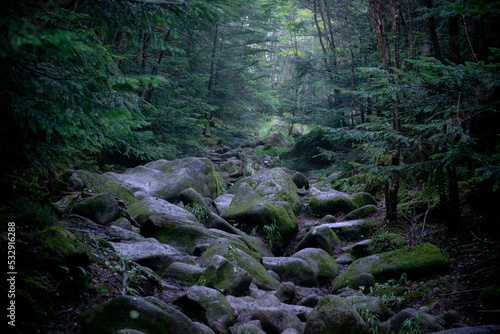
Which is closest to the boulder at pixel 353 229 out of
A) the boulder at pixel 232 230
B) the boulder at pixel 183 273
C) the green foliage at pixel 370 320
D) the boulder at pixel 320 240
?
the boulder at pixel 320 240

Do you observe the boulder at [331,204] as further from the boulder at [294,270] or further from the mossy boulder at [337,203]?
the boulder at [294,270]

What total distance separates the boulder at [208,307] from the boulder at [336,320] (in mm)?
1008

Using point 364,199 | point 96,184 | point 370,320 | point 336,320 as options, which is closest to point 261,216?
point 364,199

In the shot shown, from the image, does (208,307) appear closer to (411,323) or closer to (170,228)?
(411,323)

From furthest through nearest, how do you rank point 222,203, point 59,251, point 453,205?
point 222,203 → point 453,205 → point 59,251

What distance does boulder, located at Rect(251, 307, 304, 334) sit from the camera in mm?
3693

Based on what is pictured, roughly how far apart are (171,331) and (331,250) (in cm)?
555

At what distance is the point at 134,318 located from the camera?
279 centimetres

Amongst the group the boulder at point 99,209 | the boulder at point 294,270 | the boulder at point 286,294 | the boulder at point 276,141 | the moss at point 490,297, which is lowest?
the boulder at point 294,270

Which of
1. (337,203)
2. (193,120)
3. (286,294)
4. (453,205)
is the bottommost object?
(286,294)

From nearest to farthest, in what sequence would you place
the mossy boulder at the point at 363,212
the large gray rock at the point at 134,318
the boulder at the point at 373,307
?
1. the large gray rock at the point at 134,318
2. the boulder at the point at 373,307
3. the mossy boulder at the point at 363,212

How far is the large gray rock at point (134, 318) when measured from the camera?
2580mm

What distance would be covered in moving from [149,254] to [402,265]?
4.28m

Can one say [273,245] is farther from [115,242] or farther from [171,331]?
[171,331]
